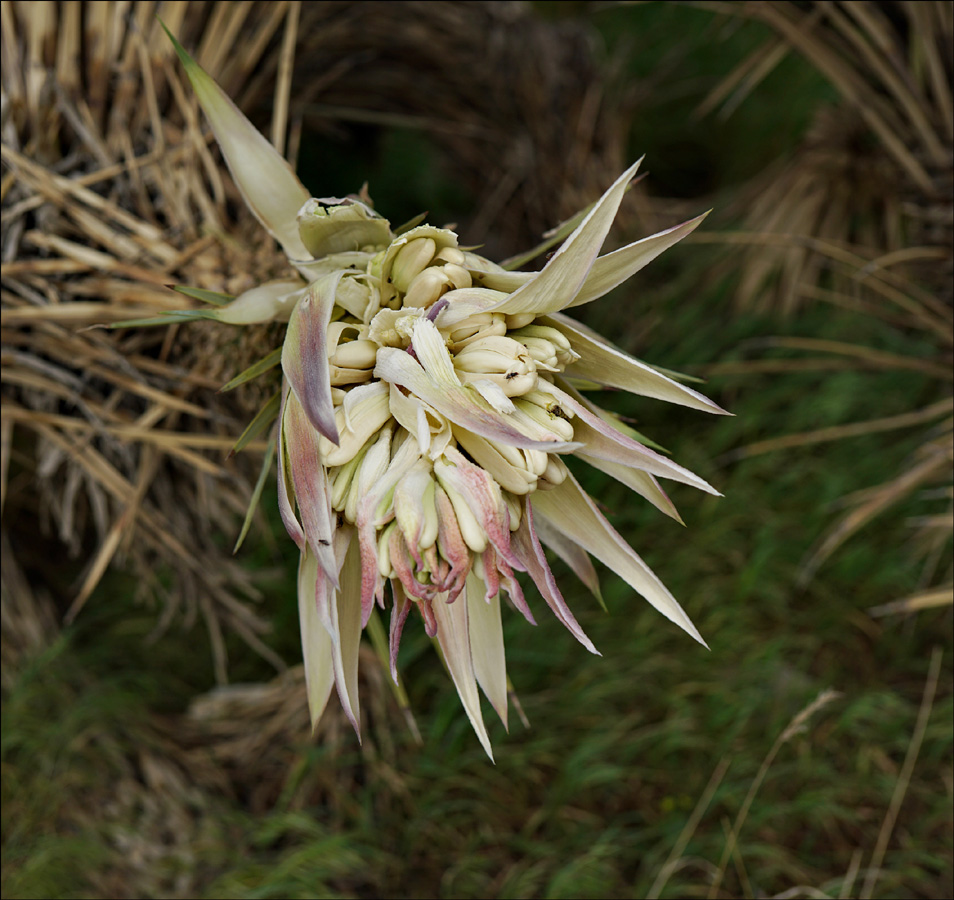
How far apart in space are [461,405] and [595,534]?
125 mm

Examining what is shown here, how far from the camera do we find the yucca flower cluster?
1.29 feet

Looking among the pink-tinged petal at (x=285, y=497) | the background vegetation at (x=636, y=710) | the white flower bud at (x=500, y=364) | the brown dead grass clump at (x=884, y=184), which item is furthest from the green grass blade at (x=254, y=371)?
the brown dead grass clump at (x=884, y=184)

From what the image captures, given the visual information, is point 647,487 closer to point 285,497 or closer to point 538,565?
point 538,565

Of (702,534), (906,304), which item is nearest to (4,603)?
(702,534)

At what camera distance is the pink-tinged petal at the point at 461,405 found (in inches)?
14.8

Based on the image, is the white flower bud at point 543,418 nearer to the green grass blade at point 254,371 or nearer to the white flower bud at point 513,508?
the white flower bud at point 513,508

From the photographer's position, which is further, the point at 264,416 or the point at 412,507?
the point at 264,416

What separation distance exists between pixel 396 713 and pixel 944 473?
66cm

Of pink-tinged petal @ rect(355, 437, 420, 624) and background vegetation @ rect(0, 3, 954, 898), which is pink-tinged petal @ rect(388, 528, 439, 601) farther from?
background vegetation @ rect(0, 3, 954, 898)

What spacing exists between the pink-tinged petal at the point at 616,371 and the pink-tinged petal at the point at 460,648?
15 centimetres

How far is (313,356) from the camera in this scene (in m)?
0.40

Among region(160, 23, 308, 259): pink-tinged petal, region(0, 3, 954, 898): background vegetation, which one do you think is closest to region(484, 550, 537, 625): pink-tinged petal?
region(160, 23, 308, 259): pink-tinged petal

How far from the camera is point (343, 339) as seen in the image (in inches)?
18.0

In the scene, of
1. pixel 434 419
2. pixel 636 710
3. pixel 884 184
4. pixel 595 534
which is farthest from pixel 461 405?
pixel 884 184
